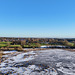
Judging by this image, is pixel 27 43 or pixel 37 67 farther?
pixel 27 43

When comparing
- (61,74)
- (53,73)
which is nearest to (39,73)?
(53,73)

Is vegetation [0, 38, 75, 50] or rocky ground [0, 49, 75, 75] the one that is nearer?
rocky ground [0, 49, 75, 75]

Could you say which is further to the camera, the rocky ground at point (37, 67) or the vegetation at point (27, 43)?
the vegetation at point (27, 43)

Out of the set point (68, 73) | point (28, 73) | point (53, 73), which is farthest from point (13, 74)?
point (68, 73)

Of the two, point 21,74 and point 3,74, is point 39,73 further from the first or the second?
point 3,74

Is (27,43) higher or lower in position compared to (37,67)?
higher

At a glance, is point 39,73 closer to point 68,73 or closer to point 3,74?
point 68,73

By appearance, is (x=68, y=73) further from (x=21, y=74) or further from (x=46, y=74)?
(x=21, y=74)
